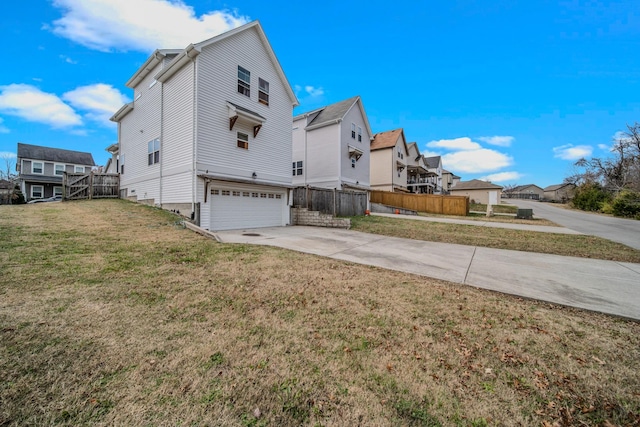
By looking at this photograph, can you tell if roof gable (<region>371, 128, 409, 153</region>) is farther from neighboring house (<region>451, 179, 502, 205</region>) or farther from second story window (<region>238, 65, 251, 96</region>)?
neighboring house (<region>451, 179, 502, 205</region>)

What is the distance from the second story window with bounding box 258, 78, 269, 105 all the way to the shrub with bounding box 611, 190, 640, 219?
101 ft

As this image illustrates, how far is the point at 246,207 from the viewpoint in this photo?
507 inches

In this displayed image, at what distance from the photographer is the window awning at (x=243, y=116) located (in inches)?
472

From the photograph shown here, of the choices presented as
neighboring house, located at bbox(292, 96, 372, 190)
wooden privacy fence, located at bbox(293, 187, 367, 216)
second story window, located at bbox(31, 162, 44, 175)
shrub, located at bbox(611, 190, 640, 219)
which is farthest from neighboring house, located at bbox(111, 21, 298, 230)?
shrub, located at bbox(611, 190, 640, 219)

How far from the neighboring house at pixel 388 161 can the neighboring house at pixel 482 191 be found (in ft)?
74.0

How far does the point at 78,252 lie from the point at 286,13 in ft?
48.6

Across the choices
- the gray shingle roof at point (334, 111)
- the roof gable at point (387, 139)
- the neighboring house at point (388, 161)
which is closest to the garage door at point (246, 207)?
the gray shingle roof at point (334, 111)

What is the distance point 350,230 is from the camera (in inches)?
492

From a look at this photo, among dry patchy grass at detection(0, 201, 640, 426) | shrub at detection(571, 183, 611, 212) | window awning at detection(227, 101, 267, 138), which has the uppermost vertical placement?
window awning at detection(227, 101, 267, 138)

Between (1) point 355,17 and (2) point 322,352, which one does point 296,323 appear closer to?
(2) point 322,352

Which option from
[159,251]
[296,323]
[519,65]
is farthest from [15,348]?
[519,65]

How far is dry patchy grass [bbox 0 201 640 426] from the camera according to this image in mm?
1916

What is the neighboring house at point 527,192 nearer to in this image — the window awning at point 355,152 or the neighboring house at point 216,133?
the window awning at point 355,152

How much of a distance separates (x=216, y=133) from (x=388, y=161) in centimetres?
2107
